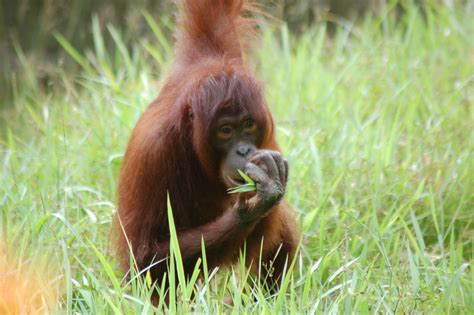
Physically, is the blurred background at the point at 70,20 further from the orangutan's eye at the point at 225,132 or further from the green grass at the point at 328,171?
the orangutan's eye at the point at 225,132

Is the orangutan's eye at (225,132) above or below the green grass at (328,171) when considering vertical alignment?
above

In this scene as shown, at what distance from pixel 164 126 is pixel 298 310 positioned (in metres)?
1.05

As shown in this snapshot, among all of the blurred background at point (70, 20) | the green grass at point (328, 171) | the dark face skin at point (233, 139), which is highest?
the blurred background at point (70, 20)

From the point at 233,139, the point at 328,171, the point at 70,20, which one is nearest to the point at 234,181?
the point at 233,139

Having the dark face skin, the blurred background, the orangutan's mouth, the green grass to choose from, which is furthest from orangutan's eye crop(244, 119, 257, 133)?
the blurred background

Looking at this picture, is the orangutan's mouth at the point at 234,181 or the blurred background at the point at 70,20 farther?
the blurred background at the point at 70,20

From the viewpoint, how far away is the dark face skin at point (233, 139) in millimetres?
4023

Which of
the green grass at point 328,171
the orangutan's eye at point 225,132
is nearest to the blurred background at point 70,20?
the green grass at point 328,171

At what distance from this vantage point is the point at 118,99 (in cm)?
608

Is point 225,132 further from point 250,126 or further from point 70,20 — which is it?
point 70,20

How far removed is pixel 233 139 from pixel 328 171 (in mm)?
1324

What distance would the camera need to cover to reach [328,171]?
527 cm

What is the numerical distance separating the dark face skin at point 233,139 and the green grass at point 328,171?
47 cm

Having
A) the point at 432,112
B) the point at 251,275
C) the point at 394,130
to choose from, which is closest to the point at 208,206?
the point at 251,275
